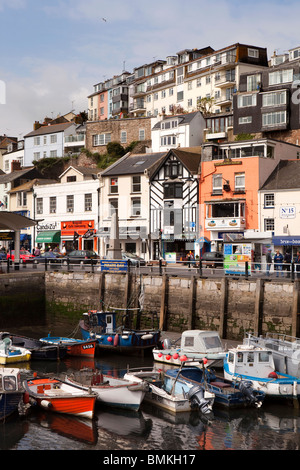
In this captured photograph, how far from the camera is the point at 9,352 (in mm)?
25906

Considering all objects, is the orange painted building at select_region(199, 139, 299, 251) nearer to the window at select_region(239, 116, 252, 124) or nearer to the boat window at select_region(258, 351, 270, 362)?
the window at select_region(239, 116, 252, 124)

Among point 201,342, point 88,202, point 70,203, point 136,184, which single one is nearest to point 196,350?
point 201,342

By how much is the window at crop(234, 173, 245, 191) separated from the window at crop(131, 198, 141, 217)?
9446 millimetres

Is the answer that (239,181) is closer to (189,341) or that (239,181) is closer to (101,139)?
(189,341)

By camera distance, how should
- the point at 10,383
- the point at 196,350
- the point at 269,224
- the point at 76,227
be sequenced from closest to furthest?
1. the point at 10,383
2. the point at 196,350
3. the point at 269,224
4. the point at 76,227

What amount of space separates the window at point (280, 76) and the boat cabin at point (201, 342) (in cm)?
3962

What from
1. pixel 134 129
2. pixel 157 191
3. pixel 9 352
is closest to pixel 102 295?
pixel 9 352

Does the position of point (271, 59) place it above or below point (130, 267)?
above

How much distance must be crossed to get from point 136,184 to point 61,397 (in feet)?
114

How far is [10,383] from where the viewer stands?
19.2m

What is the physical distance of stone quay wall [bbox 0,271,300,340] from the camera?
2652cm

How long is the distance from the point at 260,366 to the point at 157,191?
104 feet

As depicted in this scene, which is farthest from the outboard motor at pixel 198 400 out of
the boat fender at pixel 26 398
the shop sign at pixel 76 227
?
the shop sign at pixel 76 227

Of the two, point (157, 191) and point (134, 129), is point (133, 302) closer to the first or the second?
point (157, 191)
